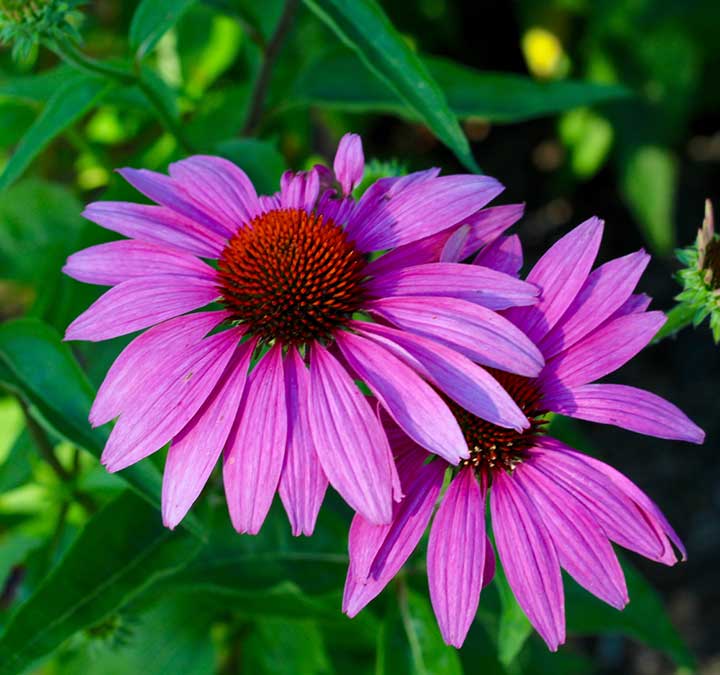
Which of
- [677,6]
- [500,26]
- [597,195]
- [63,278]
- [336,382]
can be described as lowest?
[336,382]

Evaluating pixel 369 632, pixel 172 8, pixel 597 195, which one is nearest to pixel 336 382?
pixel 172 8

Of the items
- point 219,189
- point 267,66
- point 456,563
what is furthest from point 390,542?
point 267,66

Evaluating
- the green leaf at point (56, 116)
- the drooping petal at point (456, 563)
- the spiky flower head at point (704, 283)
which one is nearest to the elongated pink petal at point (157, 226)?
the green leaf at point (56, 116)

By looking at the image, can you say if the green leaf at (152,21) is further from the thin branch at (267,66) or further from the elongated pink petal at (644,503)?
the elongated pink petal at (644,503)

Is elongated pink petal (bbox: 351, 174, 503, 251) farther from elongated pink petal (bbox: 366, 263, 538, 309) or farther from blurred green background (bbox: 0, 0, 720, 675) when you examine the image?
blurred green background (bbox: 0, 0, 720, 675)

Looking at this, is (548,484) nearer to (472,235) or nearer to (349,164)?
(472,235)

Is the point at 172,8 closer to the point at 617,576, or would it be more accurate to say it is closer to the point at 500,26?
the point at 617,576

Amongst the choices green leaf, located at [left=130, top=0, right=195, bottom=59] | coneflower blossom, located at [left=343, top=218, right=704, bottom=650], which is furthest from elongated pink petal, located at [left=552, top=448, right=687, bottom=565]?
green leaf, located at [left=130, top=0, right=195, bottom=59]
